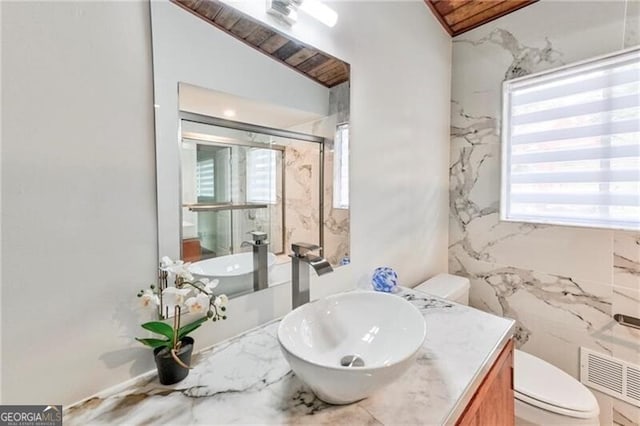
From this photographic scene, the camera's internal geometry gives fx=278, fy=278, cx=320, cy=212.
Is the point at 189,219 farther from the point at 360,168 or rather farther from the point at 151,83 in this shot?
the point at 360,168

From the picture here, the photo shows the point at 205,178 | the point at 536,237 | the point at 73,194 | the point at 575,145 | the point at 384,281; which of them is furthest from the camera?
the point at 536,237

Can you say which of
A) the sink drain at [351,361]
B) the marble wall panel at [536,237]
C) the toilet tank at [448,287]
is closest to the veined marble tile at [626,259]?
the marble wall panel at [536,237]

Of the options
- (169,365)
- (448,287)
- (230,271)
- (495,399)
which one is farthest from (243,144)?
(448,287)

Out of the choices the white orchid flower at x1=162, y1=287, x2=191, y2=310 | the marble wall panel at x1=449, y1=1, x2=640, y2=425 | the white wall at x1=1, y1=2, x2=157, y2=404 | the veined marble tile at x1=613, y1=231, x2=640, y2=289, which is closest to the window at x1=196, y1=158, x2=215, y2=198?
the white wall at x1=1, y1=2, x2=157, y2=404

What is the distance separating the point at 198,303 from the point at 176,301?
54 millimetres

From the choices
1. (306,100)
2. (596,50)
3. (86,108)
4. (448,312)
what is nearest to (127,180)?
(86,108)

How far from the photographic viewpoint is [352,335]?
94 cm

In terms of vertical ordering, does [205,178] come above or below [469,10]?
below

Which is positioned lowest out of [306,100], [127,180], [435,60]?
[127,180]

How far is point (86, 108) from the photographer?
0.65 metres

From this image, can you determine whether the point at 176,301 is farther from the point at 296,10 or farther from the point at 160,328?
the point at 296,10

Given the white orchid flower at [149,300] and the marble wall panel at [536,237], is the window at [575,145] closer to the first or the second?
the marble wall panel at [536,237]

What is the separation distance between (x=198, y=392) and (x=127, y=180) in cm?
56

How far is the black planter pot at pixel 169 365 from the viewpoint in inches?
27.6
